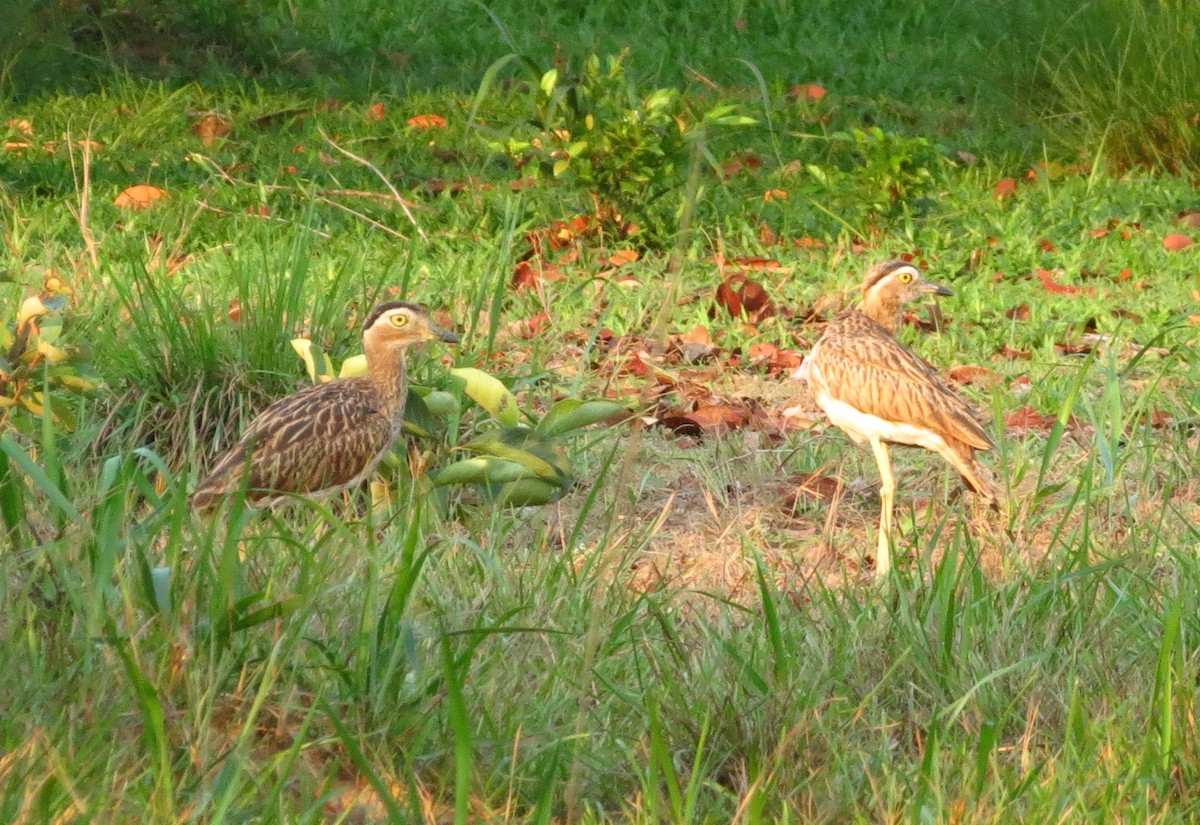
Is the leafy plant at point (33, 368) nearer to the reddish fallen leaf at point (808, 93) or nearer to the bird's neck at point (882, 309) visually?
the bird's neck at point (882, 309)

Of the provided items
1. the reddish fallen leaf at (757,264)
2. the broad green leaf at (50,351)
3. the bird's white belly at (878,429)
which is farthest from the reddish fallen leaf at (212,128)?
the broad green leaf at (50,351)

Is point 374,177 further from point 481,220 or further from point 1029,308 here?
point 1029,308

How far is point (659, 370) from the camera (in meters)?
6.61

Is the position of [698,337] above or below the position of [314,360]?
below

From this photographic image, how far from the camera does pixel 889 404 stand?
208 inches

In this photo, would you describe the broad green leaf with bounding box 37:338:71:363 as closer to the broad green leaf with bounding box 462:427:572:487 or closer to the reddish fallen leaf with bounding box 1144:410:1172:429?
the broad green leaf with bounding box 462:427:572:487

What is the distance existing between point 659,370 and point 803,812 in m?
3.59

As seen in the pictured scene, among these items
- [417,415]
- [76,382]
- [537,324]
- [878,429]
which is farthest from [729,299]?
[76,382]

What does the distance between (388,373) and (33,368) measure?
1.17m

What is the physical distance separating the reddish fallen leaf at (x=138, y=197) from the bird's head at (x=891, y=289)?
4096 millimetres

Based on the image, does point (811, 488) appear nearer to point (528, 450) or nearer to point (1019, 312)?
point (528, 450)

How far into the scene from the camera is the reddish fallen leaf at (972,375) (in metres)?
6.62

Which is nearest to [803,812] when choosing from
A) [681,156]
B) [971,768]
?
[971,768]

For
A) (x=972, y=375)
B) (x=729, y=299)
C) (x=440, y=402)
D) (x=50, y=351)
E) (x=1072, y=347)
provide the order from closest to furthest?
(x=50, y=351)
(x=440, y=402)
(x=972, y=375)
(x=1072, y=347)
(x=729, y=299)
